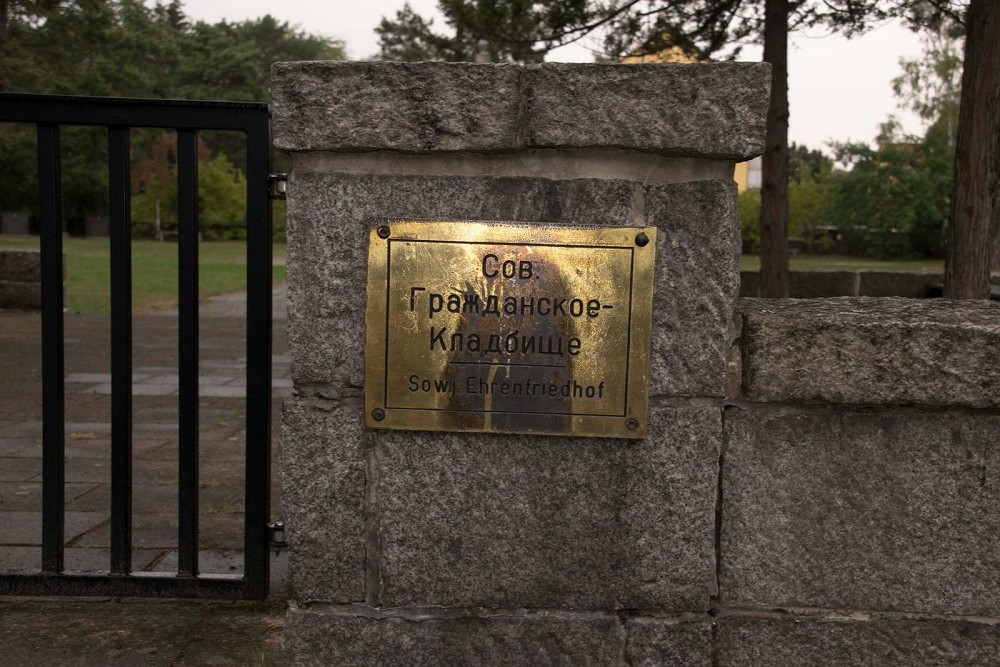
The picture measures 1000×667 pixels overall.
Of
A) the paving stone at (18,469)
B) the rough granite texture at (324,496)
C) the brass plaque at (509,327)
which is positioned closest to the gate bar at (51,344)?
the rough granite texture at (324,496)

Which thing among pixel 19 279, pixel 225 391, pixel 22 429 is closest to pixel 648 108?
pixel 22 429

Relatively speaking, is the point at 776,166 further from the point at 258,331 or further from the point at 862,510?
the point at 258,331

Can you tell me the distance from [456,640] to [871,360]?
1275 millimetres

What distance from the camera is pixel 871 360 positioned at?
2473mm

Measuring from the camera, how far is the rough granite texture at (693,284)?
8.00ft

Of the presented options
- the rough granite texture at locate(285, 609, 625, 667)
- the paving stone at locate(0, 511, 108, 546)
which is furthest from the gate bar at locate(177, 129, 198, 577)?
the paving stone at locate(0, 511, 108, 546)

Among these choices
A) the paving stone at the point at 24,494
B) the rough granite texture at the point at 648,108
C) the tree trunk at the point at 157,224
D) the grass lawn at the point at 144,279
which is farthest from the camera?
the tree trunk at the point at 157,224

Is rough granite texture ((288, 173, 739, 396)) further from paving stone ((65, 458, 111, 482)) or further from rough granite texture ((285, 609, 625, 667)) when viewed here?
paving stone ((65, 458, 111, 482))

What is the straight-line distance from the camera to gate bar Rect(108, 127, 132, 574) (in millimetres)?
2961

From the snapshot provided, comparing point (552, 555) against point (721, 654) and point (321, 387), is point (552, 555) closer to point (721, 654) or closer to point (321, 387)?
point (721, 654)

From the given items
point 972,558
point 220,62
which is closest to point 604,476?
point 972,558

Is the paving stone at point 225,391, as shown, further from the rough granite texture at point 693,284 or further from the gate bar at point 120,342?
the rough granite texture at point 693,284

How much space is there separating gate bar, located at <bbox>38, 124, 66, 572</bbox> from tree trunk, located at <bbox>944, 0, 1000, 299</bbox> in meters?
5.34

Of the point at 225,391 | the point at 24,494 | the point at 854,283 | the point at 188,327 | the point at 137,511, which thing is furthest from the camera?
the point at 854,283
